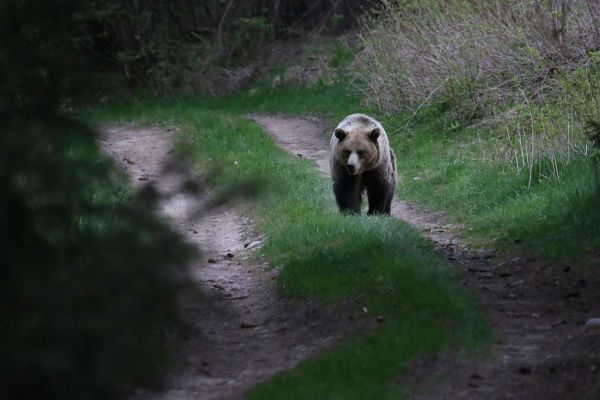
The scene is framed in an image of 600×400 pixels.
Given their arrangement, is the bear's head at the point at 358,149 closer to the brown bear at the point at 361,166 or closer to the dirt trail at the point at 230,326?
the brown bear at the point at 361,166

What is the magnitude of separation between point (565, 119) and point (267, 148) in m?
5.89

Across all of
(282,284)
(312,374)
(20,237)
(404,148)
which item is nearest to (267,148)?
(404,148)

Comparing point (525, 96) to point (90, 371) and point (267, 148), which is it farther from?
point (90, 371)

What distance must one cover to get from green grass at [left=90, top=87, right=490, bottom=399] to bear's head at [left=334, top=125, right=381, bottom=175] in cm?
64

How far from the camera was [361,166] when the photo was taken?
11.8 metres

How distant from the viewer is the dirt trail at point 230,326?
6.06 metres

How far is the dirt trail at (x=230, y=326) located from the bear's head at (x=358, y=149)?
147cm

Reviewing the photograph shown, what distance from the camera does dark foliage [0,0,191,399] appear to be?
14.3ft

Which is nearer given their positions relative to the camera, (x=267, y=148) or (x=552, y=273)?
(x=552, y=273)

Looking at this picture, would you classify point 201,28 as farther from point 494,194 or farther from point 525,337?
point 525,337

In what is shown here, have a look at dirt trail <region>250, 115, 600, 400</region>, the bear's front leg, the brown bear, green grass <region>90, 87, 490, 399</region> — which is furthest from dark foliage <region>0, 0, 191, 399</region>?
the bear's front leg

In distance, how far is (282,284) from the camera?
367 inches

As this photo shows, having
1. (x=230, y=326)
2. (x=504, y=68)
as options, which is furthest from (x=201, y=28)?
(x=230, y=326)

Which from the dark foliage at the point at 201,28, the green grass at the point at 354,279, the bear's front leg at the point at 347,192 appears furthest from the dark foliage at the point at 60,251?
the dark foliage at the point at 201,28
